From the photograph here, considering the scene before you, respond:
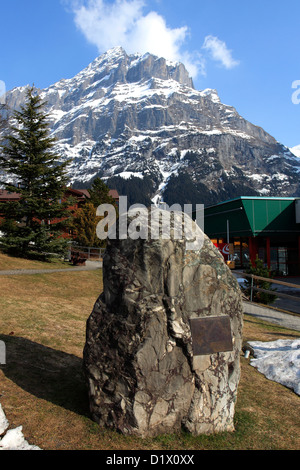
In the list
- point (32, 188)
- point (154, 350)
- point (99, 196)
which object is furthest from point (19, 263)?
point (99, 196)

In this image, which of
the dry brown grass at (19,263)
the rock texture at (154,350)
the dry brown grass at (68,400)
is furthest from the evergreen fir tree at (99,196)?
the rock texture at (154,350)

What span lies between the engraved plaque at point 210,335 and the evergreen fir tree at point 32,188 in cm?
2061

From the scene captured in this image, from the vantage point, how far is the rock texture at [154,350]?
396 centimetres

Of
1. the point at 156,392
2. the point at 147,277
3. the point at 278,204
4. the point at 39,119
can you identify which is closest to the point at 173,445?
the point at 156,392

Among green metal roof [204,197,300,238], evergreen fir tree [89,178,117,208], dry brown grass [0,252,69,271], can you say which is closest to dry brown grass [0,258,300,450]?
dry brown grass [0,252,69,271]

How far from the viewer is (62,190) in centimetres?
2439

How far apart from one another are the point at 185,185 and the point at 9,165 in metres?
161

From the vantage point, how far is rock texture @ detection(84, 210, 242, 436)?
396 cm

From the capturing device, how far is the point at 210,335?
4.21 meters

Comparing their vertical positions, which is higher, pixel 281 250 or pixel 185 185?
pixel 185 185

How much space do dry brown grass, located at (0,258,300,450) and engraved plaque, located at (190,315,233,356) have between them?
1.06m

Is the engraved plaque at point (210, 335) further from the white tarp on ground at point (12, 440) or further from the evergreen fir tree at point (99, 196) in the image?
the evergreen fir tree at point (99, 196)

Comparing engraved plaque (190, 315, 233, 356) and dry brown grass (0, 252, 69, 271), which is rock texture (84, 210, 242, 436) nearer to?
engraved plaque (190, 315, 233, 356)

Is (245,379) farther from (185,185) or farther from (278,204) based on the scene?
(185,185)
